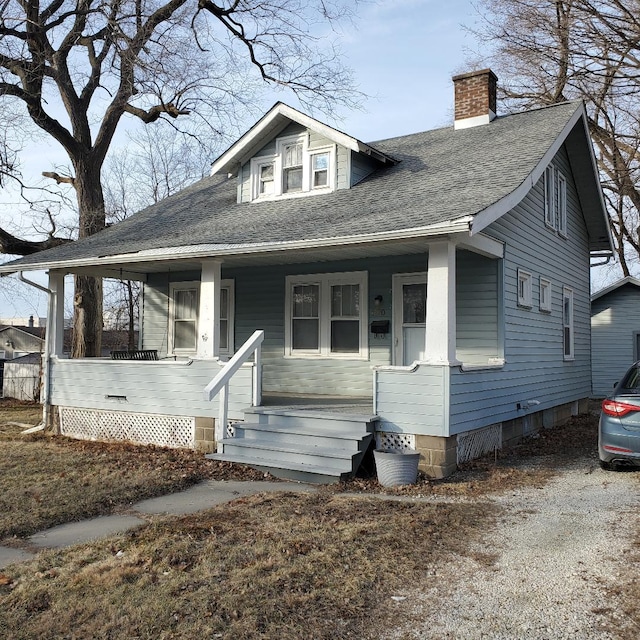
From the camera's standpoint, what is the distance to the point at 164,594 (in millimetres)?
4375

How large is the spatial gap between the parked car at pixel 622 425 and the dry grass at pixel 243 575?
8.69ft

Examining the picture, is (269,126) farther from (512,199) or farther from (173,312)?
(512,199)

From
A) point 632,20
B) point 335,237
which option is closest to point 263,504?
point 335,237

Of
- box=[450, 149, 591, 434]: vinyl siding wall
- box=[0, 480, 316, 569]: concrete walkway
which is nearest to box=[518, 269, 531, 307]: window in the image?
box=[450, 149, 591, 434]: vinyl siding wall

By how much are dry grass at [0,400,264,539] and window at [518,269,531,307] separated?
550 centimetres

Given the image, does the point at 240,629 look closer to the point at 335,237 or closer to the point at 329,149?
the point at 335,237

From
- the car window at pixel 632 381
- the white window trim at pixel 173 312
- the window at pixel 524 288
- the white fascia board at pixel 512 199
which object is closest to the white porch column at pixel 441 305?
the white fascia board at pixel 512 199

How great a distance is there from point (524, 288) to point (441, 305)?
3.71 m

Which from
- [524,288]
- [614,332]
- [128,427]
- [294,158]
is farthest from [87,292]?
[614,332]

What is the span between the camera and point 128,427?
1123 centimetres

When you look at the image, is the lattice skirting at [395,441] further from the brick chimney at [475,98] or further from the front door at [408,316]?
the brick chimney at [475,98]

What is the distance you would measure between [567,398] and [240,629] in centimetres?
1190

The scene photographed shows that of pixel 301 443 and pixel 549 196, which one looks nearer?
pixel 301 443

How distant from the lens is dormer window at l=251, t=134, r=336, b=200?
12.4 m
